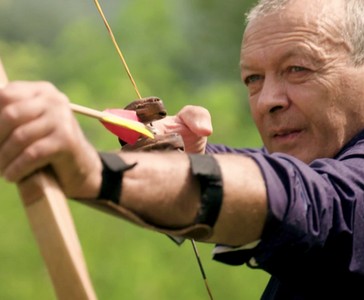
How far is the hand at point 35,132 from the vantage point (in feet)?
4.21

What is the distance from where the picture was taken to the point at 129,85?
17.4 feet

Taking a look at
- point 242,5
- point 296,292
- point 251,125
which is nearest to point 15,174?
point 296,292

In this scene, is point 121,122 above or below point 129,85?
above

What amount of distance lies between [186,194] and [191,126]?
86 centimetres

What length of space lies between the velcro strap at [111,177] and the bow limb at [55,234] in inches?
2.5

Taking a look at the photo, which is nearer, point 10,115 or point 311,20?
point 10,115

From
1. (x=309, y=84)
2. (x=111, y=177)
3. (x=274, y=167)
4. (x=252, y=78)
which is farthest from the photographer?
(x=252, y=78)

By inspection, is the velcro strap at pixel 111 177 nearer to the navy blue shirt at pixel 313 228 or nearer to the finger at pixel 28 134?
the finger at pixel 28 134

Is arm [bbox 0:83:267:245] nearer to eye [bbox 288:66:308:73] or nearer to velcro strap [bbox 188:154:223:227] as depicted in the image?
velcro strap [bbox 188:154:223:227]

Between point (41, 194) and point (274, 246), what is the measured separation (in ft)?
1.36

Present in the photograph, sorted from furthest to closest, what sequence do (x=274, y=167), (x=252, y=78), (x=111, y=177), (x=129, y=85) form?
1. (x=129, y=85)
2. (x=252, y=78)
3. (x=274, y=167)
4. (x=111, y=177)

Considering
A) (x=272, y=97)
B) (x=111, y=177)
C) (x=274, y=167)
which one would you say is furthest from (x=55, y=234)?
(x=272, y=97)

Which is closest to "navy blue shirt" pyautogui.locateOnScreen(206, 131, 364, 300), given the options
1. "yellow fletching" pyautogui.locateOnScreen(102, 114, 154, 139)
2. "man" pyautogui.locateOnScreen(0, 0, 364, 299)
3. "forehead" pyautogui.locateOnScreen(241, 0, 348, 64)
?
"man" pyautogui.locateOnScreen(0, 0, 364, 299)

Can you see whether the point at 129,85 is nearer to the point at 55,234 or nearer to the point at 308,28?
the point at 308,28
